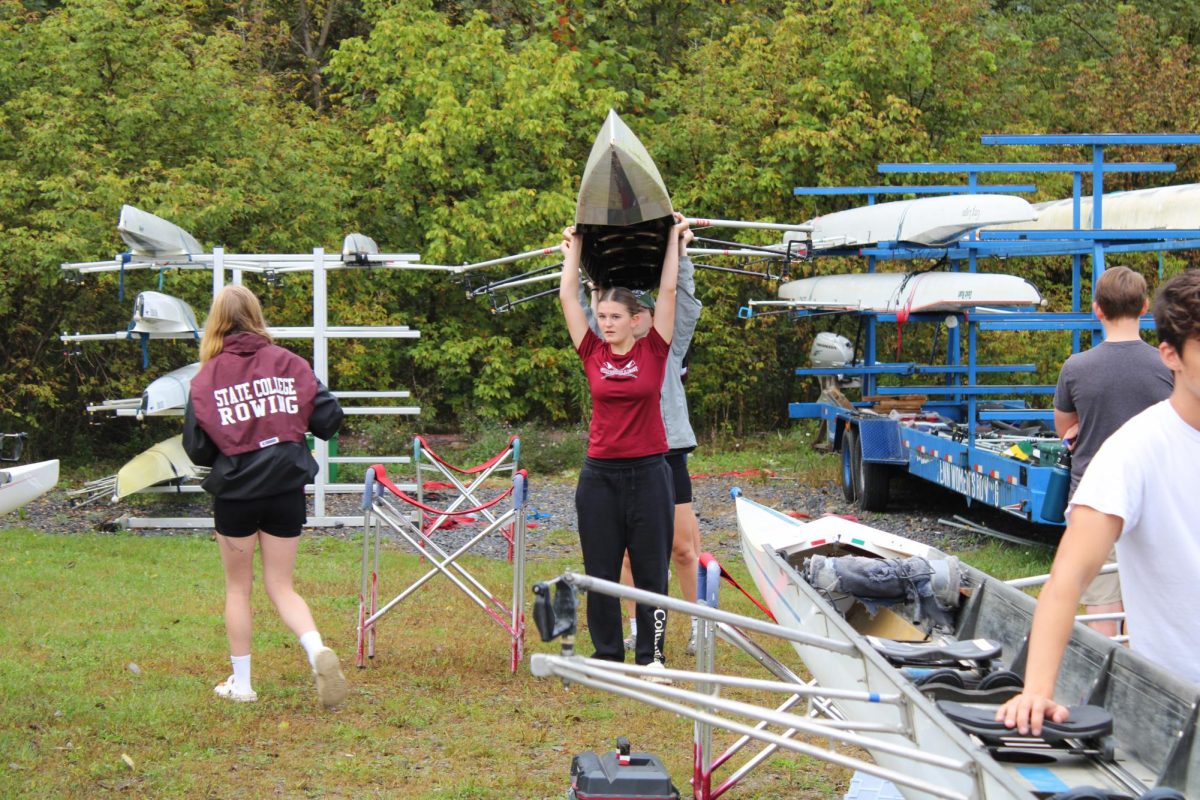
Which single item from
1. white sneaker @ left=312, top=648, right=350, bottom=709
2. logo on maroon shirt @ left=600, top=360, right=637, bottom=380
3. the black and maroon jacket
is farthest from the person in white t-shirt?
the black and maroon jacket

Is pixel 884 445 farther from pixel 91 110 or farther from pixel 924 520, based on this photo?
pixel 91 110

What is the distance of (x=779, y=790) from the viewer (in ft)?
16.9

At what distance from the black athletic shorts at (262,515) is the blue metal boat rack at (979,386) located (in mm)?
5173

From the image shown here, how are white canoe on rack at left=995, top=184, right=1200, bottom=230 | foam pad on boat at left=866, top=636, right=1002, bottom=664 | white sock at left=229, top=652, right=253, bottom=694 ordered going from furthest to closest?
white canoe on rack at left=995, top=184, right=1200, bottom=230 → white sock at left=229, top=652, right=253, bottom=694 → foam pad on boat at left=866, top=636, right=1002, bottom=664

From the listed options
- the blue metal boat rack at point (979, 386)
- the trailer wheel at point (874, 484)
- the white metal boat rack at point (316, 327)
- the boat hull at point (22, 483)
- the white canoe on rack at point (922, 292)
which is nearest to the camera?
the boat hull at point (22, 483)

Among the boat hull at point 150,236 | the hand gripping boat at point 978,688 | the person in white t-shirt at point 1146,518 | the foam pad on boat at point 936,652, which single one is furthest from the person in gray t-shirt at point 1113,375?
the boat hull at point 150,236

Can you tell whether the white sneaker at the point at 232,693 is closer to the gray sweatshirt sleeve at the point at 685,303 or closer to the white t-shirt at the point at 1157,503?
the gray sweatshirt sleeve at the point at 685,303

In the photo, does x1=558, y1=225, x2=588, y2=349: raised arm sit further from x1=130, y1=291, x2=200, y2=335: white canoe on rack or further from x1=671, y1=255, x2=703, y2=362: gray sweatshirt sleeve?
x1=130, y1=291, x2=200, y2=335: white canoe on rack

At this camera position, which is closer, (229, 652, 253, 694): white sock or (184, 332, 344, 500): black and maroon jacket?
(184, 332, 344, 500): black and maroon jacket

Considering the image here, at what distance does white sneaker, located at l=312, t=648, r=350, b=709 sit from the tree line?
11005mm

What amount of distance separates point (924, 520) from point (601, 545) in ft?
25.2

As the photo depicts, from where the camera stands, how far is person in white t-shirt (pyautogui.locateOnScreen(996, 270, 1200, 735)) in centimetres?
294

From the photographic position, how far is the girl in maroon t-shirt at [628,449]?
5.69 metres

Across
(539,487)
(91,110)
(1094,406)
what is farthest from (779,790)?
(91,110)
